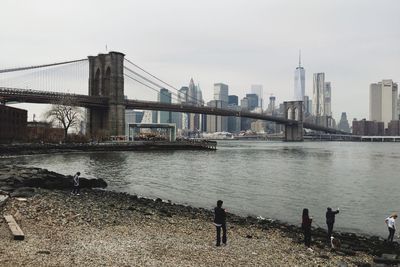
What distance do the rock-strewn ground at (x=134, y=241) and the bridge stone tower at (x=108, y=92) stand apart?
79.6 m

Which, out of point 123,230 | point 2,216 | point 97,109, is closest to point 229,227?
point 123,230

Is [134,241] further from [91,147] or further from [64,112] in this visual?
[64,112]

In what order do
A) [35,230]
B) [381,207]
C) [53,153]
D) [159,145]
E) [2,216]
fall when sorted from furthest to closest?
[159,145]
[53,153]
[381,207]
[2,216]
[35,230]

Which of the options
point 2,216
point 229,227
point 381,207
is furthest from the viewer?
point 381,207

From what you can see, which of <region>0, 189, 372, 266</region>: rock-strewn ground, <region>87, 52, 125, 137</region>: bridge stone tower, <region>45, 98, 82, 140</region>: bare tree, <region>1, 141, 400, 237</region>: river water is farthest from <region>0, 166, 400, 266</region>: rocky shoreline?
<region>87, 52, 125, 137</region>: bridge stone tower

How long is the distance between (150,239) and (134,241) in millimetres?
665

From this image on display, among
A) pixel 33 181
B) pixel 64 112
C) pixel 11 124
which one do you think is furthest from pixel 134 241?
pixel 64 112

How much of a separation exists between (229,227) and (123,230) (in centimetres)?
454

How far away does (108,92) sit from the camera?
344 ft

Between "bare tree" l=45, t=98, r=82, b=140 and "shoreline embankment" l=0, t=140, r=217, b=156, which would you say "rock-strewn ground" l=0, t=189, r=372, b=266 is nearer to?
"shoreline embankment" l=0, t=140, r=217, b=156

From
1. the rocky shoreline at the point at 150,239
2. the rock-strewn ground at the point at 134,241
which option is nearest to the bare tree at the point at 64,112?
the rocky shoreline at the point at 150,239

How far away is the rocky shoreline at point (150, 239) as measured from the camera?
10922 millimetres

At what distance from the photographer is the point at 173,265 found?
10562 millimetres

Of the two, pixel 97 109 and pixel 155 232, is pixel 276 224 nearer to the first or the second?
pixel 155 232
